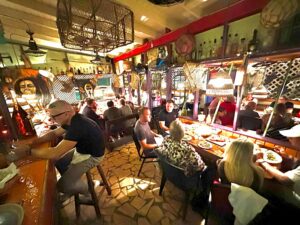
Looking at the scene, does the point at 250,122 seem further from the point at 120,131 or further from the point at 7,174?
the point at 7,174

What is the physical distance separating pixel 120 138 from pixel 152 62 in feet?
9.67

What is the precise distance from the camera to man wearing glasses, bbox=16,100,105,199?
5.86 ft

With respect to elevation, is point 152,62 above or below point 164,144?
above

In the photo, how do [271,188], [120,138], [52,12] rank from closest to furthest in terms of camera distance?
[271,188] → [52,12] → [120,138]

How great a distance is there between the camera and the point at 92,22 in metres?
1.68

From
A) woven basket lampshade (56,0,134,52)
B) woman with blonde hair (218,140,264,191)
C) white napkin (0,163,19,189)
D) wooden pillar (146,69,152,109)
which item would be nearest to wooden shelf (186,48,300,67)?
woman with blonde hair (218,140,264,191)

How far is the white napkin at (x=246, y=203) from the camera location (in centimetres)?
125

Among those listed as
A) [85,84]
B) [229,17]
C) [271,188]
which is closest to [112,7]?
[229,17]

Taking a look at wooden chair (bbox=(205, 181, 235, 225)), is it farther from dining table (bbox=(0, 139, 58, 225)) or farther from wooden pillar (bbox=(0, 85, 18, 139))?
wooden pillar (bbox=(0, 85, 18, 139))

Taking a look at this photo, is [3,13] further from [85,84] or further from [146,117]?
[146,117]

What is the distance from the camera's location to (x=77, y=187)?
2.00 metres

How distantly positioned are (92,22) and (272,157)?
10.0ft

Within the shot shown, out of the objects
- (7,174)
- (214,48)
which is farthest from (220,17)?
(7,174)

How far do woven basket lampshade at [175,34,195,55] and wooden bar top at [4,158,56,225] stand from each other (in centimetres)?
356
